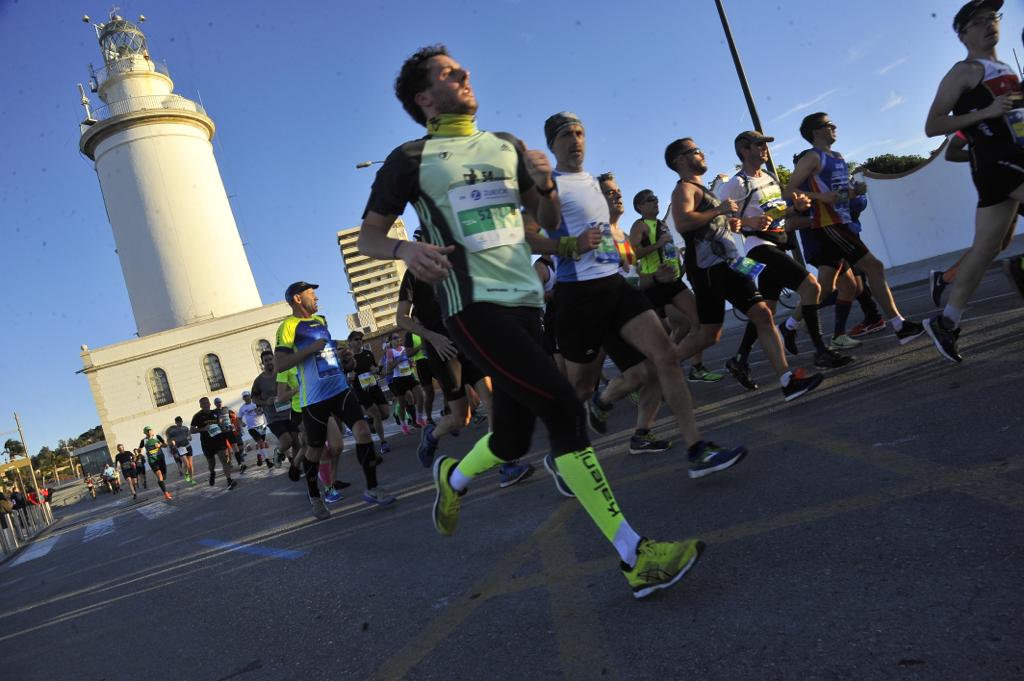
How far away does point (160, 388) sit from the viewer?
5066 cm

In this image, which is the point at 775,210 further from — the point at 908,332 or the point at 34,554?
the point at 34,554

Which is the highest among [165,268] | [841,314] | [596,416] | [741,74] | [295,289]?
[165,268]

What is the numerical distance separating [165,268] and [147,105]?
12.2 metres

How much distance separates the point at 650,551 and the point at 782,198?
4.48 m

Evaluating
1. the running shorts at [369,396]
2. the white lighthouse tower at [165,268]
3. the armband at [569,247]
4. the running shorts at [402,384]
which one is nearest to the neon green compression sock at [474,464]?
the armband at [569,247]

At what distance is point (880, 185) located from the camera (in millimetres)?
20266

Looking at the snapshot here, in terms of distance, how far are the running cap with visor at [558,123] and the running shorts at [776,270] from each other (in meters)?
2.39

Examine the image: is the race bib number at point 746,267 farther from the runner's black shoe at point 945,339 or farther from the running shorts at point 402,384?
the running shorts at point 402,384

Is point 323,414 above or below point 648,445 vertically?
above

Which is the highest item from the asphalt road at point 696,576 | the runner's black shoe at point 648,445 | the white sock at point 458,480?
the white sock at point 458,480

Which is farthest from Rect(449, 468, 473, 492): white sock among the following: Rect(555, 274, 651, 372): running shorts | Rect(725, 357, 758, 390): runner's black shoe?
Rect(725, 357, 758, 390): runner's black shoe

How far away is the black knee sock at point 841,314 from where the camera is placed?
263 inches

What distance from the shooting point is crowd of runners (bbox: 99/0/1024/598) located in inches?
106

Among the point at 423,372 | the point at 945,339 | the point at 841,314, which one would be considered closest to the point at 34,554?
the point at 423,372
